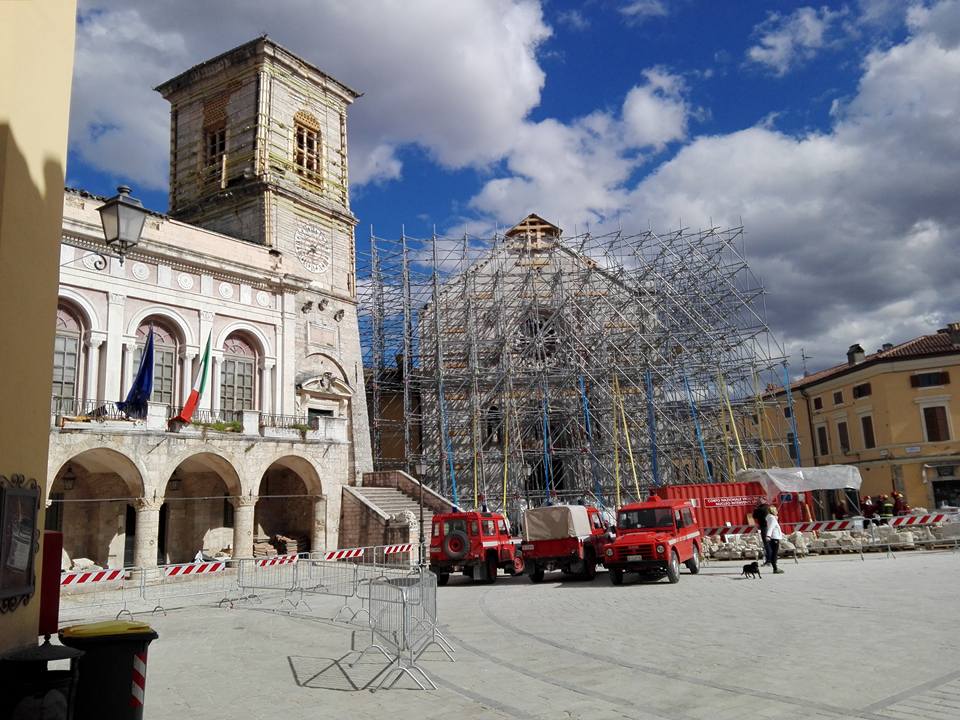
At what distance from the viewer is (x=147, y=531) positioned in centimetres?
2131

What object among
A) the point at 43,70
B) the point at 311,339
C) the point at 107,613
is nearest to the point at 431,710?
the point at 43,70

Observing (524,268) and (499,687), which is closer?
(499,687)

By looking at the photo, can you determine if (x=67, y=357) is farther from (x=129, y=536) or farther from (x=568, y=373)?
(x=568, y=373)

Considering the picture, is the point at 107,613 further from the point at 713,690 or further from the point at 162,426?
the point at 713,690

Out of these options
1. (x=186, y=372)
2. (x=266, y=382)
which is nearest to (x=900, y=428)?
(x=266, y=382)


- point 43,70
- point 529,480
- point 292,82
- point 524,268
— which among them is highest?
point 292,82

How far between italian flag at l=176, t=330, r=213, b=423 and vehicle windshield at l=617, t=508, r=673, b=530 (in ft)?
43.3

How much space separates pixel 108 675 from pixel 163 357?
2083 cm

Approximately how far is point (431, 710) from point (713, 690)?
275cm

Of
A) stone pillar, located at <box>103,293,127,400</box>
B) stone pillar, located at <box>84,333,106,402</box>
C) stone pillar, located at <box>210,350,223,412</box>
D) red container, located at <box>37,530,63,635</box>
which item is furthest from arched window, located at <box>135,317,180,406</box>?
red container, located at <box>37,530,63,635</box>

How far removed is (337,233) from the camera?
105 feet

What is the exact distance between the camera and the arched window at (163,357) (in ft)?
81.2

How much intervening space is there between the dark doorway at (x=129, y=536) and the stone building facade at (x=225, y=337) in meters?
0.06

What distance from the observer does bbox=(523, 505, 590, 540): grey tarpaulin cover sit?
18.6 meters
